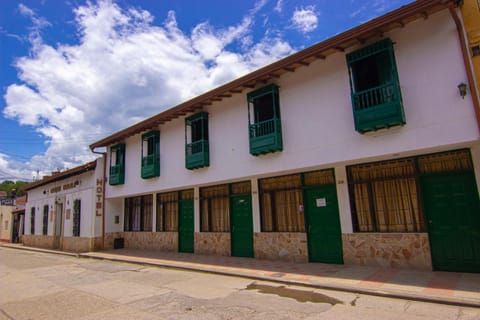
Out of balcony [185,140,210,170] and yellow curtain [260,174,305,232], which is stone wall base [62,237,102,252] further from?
yellow curtain [260,174,305,232]

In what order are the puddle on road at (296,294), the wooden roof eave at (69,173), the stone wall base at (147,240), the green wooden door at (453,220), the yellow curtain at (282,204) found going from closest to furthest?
1. the puddle on road at (296,294)
2. the green wooden door at (453,220)
3. the yellow curtain at (282,204)
4. the stone wall base at (147,240)
5. the wooden roof eave at (69,173)

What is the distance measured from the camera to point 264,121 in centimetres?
1041

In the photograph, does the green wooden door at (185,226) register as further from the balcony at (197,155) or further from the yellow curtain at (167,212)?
the balcony at (197,155)

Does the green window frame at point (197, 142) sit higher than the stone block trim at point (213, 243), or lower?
higher

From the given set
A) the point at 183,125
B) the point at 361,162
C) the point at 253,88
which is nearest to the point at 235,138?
the point at 253,88

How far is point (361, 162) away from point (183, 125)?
7.82 m

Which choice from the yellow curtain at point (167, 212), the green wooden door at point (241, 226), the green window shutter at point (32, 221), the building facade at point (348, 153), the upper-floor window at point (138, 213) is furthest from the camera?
the green window shutter at point (32, 221)

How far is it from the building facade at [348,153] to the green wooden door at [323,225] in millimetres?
34

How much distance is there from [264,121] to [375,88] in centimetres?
357

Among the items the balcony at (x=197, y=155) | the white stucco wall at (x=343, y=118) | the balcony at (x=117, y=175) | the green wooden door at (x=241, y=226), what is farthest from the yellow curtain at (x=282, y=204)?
the balcony at (x=117, y=175)

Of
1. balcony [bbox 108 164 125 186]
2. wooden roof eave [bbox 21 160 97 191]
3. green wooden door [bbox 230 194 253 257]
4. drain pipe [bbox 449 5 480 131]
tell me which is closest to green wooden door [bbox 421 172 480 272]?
drain pipe [bbox 449 5 480 131]

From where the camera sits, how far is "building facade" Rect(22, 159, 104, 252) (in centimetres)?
1794

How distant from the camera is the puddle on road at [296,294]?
6.48m

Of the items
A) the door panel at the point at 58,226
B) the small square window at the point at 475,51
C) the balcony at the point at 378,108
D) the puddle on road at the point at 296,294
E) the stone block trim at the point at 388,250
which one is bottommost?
the puddle on road at the point at 296,294
